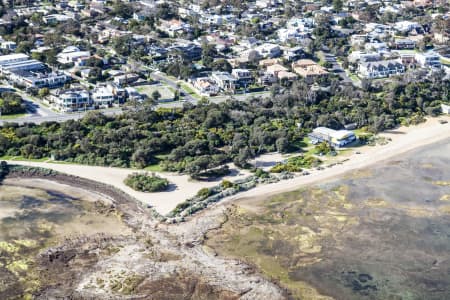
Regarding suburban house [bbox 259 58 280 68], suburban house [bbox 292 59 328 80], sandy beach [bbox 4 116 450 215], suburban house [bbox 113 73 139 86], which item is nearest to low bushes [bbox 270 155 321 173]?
sandy beach [bbox 4 116 450 215]

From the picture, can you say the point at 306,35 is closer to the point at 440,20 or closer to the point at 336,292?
the point at 440,20

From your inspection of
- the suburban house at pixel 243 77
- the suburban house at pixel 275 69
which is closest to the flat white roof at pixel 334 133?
the suburban house at pixel 243 77

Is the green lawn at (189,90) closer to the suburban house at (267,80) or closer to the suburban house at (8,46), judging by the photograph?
the suburban house at (267,80)

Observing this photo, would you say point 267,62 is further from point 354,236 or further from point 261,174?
point 354,236

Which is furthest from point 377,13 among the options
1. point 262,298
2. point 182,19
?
point 262,298

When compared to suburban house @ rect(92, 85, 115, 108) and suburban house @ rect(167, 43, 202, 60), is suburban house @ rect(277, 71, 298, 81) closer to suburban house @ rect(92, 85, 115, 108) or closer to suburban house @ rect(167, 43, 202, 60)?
suburban house @ rect(167, 43, 202, 60)

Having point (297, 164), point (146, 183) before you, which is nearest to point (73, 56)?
point (146, 183)
